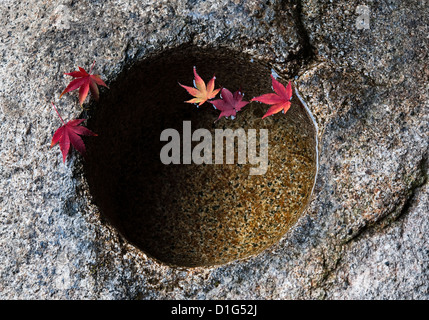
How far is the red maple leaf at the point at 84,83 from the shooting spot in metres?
2.20

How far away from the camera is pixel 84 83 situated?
221 centimetres

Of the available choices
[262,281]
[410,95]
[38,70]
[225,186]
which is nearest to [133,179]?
[225,186]

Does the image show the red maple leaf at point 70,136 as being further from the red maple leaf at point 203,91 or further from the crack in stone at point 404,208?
the crack in stone at point 404,208

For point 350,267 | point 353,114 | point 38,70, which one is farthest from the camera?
point 38,70

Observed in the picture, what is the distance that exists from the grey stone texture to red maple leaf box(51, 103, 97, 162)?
0.05 meters

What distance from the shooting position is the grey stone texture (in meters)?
2.03

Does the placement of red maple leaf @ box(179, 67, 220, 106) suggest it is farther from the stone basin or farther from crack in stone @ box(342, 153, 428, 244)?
crack in stone @ box(342, 153, 428, 244)

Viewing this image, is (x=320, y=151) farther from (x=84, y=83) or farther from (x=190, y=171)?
(x=84, y=83)

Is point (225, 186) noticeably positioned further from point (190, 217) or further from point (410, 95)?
point (410, 95)

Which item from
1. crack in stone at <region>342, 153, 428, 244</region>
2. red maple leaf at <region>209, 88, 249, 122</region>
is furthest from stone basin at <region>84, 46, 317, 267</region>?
crack in stone at <region>342, 153, 428, 244</region>

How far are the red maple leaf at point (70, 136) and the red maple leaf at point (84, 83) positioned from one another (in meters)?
0.11

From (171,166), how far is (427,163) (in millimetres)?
1293

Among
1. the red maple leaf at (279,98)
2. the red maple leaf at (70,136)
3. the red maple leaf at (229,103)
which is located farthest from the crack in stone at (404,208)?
the red maple leaf at (70,136)

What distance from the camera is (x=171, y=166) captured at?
2.69 meters
